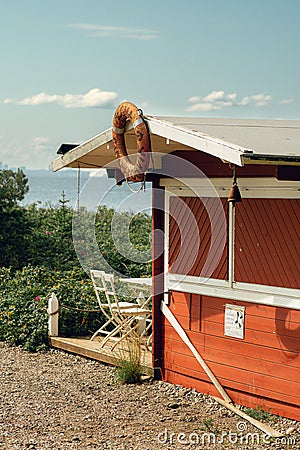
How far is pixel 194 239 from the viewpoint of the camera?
8.48 m

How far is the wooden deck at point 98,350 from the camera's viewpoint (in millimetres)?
9266

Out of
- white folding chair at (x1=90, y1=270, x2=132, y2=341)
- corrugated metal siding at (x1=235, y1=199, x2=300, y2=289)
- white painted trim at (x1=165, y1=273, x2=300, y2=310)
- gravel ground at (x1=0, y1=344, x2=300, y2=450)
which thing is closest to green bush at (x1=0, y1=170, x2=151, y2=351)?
white folding chair at (x1=90, y1=270, x2=132, y2=341)

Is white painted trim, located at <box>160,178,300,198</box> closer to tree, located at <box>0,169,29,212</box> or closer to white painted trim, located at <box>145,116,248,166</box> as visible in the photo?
white painted trim, located at <box>145,116,248,166</box>

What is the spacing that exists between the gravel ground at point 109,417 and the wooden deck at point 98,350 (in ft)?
0.48

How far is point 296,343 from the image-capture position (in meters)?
7.31

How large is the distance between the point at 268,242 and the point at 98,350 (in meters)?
3.16

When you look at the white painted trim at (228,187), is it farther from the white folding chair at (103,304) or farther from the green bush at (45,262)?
the green bush at (45,262)

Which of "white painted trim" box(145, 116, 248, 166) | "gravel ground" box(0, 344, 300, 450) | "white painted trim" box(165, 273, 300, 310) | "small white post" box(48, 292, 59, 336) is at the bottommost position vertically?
"gravel ground" box(0, 344, 300, 450)

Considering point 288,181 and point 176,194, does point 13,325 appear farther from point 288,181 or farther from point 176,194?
point 288,181

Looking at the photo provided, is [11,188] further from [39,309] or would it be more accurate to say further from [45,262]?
[39,309]

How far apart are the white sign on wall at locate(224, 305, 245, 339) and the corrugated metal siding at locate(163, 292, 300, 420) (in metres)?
0.05

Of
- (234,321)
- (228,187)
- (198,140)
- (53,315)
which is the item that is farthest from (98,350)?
(198,140)

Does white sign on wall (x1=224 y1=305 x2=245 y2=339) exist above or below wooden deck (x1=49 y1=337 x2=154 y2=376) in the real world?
above

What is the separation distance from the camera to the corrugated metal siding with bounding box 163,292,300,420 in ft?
24.3
